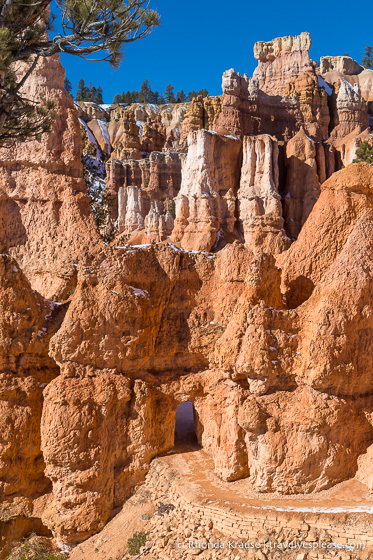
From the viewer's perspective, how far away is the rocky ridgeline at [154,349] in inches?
456

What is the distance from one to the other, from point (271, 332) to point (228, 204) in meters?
23.3

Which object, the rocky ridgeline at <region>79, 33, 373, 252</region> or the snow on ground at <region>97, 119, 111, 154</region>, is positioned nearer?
the rocky ridgeline at <region>79, 33, 373, 252</region>

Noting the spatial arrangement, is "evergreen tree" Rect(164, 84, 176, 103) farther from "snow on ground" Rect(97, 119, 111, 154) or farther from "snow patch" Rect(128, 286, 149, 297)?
"snow patch" Rect(128, 286, 149, 297)

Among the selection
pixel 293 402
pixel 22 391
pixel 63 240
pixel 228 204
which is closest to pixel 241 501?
pixel 293 402

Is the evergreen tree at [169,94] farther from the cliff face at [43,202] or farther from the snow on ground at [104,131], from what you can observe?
the cliff face at [43,202]

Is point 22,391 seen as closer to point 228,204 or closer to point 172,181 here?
point 228,204

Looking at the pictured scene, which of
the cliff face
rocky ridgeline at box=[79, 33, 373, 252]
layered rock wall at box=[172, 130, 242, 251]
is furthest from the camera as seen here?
rocky ridgeline at box=[79, 33, 373, 252]

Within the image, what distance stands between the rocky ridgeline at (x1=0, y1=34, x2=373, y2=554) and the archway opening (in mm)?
583

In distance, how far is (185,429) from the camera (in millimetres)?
15758

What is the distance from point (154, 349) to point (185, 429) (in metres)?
3.19

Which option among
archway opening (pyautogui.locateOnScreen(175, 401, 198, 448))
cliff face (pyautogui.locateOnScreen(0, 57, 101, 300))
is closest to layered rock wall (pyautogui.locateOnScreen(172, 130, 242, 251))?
archway opening (pyautogui.locateOnScreen(175, 401, 198, 448))

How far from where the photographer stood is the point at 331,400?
1153 cm

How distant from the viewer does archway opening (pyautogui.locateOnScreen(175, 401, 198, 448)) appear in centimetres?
1463

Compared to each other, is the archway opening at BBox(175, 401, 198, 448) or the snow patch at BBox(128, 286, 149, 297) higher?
the snow patch at BBox(128, 286, 149, 297)
